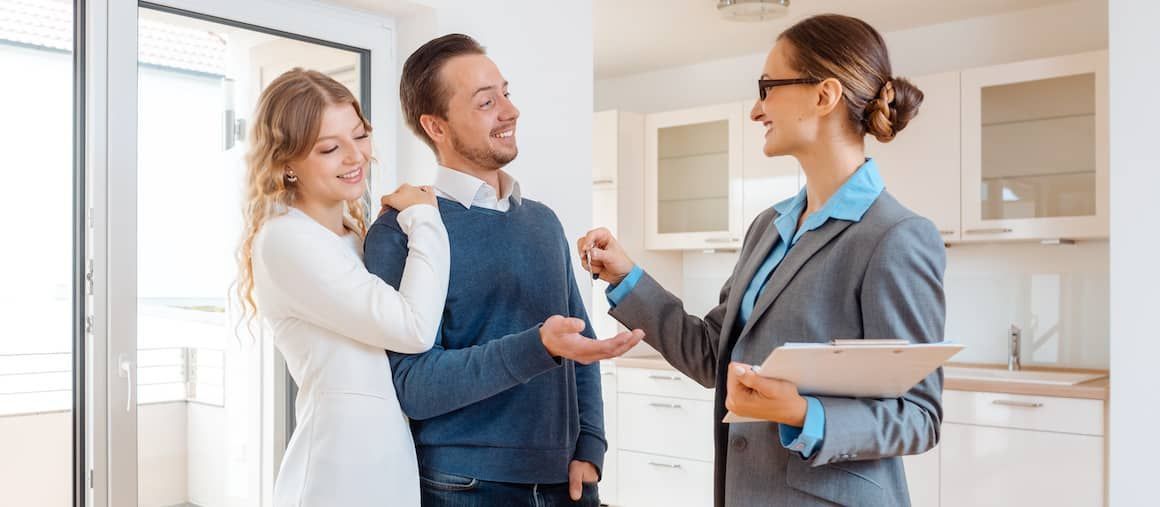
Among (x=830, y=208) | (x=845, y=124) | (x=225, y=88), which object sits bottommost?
(x=830, y=208)

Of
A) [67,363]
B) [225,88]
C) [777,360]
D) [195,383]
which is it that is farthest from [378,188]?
[777,360]

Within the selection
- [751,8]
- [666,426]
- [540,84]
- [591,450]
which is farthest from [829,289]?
[666,426]

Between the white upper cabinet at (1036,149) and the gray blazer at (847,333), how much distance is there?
285 centimetres

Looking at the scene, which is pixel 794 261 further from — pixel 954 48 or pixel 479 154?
pixel 954 48

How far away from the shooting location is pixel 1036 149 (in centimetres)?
405

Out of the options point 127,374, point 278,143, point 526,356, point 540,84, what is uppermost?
point 540,84

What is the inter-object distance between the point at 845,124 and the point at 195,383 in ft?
5.72

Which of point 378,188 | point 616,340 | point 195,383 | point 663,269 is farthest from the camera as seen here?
point 663,269

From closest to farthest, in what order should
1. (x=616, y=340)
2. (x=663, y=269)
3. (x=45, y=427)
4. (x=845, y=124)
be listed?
(x=616, y=340), (x=845, y=124), (x=45, y=427), (x=663, y=269)

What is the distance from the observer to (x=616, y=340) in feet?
4.52

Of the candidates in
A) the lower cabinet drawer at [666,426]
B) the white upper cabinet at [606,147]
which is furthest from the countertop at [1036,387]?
the white upper cabinet at [606,147]

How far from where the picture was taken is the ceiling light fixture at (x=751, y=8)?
3.94 m

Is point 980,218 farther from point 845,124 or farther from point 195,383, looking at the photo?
point 195,383

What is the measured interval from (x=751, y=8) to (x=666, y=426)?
211 centimetres
